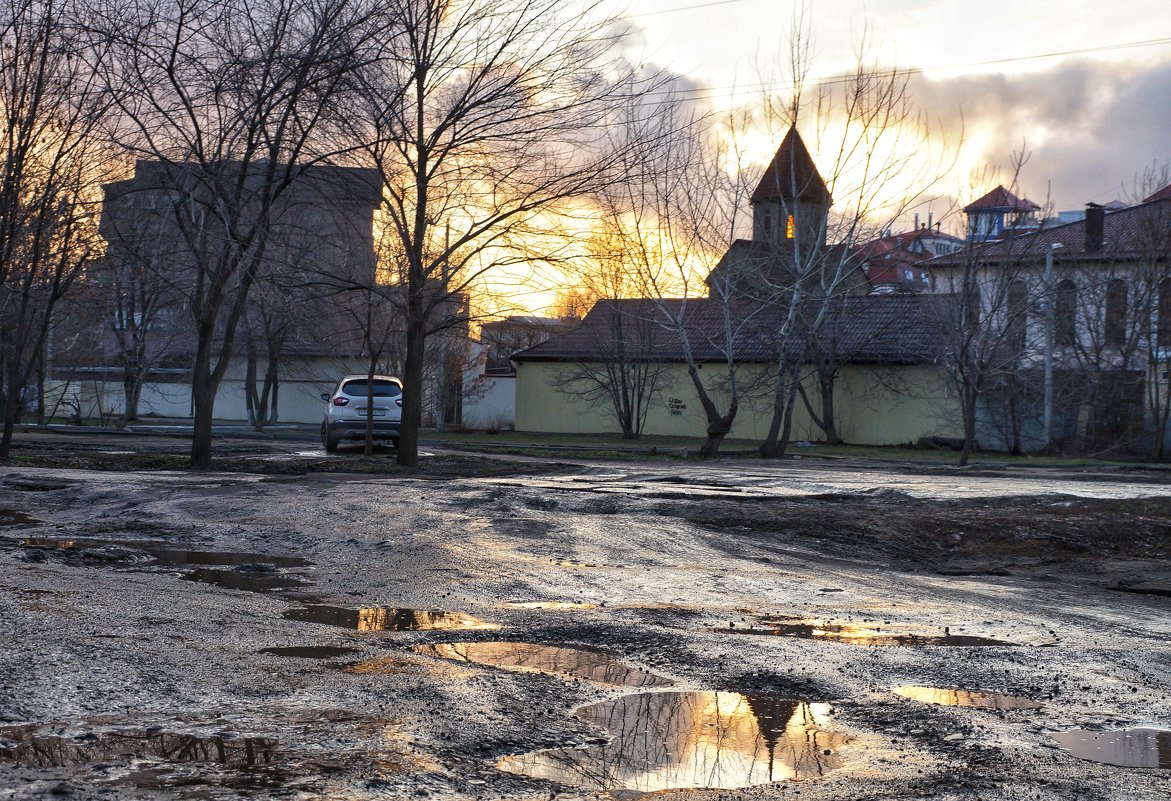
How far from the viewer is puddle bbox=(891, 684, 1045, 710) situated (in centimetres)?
502

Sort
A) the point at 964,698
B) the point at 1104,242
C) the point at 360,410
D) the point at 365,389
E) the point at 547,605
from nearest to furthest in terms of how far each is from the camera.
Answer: the point at 964,698 → the point at 547,605 → the point at 360,410 → the point at 365,389 → the point at 1104,242

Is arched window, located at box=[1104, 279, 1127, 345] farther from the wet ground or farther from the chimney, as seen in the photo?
the wet ground

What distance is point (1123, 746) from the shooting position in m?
4.43

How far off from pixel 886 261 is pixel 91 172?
2011 cm

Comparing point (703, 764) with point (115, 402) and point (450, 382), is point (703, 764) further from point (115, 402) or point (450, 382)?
point (115, 402)

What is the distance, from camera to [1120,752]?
4.34 meters

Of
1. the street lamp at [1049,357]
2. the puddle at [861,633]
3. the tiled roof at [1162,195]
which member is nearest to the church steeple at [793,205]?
the street lamp at [1049,357]

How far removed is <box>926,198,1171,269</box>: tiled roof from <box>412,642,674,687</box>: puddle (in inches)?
961

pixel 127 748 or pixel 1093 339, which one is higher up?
pixel 1093 339

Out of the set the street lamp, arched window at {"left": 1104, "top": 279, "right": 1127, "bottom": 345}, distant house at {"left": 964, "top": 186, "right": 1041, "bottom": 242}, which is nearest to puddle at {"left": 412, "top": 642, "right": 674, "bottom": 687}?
distant house at {"left": 964, "top": 186, "right": 1041, "bottom": 242}

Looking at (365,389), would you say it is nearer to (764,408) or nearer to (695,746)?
(764,408)

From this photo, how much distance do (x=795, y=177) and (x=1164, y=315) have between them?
1305cm

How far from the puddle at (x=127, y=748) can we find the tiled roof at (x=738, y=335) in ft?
107

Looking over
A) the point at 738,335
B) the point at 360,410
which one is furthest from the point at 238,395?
the point at 360,410
